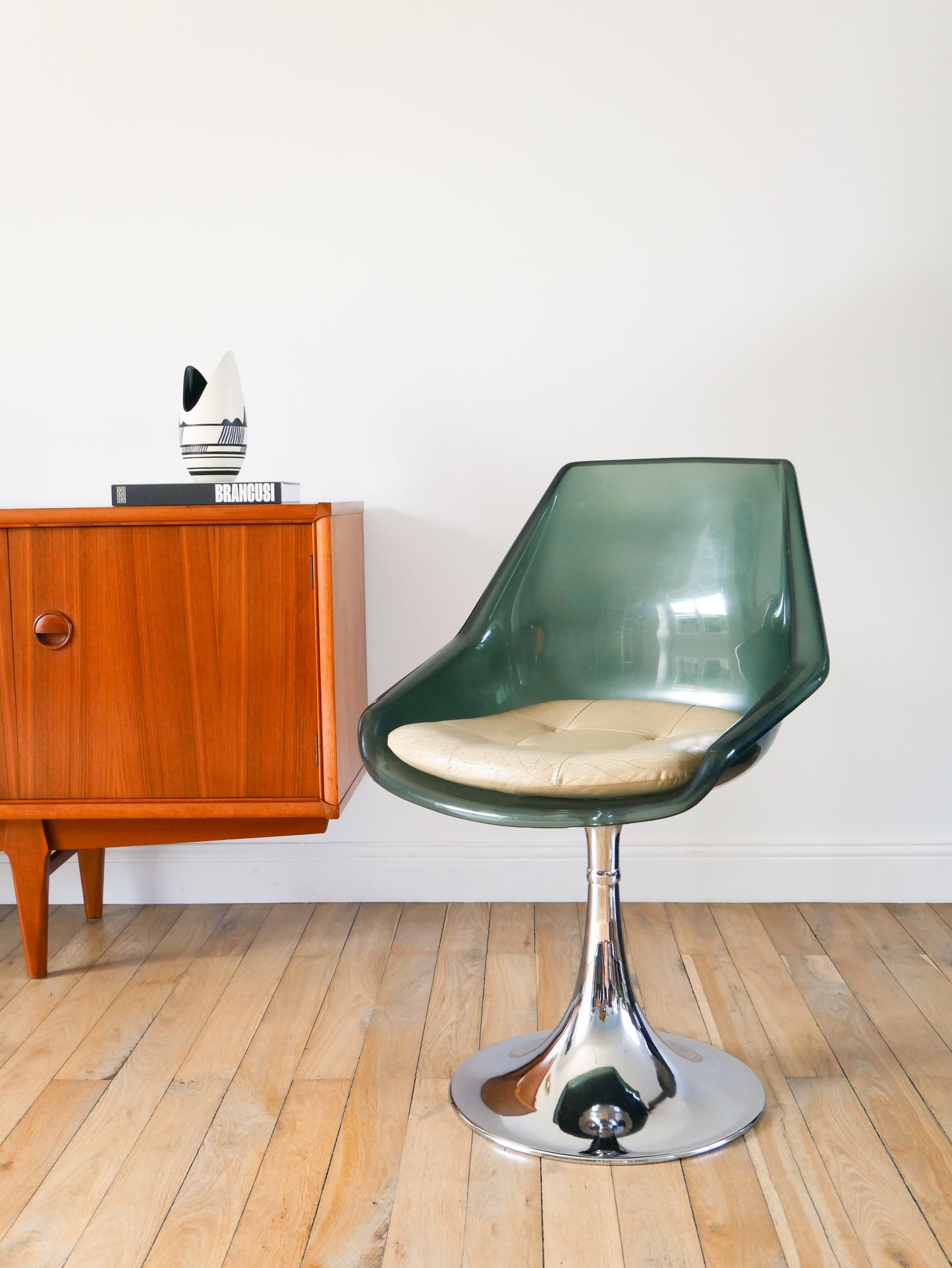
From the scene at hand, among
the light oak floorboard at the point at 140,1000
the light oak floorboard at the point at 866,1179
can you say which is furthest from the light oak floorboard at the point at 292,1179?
the light oak floorboard at the point at 866,1179

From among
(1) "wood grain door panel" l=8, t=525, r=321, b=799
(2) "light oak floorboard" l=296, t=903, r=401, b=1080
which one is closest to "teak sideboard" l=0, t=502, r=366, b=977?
(1) "wood grain door panel" l=8, t=525, r=321, b=799

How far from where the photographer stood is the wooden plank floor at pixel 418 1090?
4.11ft

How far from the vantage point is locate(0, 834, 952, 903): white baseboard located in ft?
7.59

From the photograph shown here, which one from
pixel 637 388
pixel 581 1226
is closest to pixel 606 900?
pixel 581 1226

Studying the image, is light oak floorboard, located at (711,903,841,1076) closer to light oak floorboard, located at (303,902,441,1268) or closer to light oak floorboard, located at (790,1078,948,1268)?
light oak floorboard, located at (790,1078,948,1268)

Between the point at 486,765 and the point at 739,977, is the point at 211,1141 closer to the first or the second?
the point at 486,765

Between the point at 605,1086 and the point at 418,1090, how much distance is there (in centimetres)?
27

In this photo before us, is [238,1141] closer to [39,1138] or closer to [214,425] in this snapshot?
[39,1138]

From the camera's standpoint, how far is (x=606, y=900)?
1.52 m

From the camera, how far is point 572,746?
1521 mm

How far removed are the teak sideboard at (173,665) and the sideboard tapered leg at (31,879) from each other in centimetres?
6

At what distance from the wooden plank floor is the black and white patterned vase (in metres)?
0.89

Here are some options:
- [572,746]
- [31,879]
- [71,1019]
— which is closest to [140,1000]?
[71,1019]

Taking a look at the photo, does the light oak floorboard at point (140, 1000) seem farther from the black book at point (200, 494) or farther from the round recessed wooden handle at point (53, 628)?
the black book at point (200, 494)
